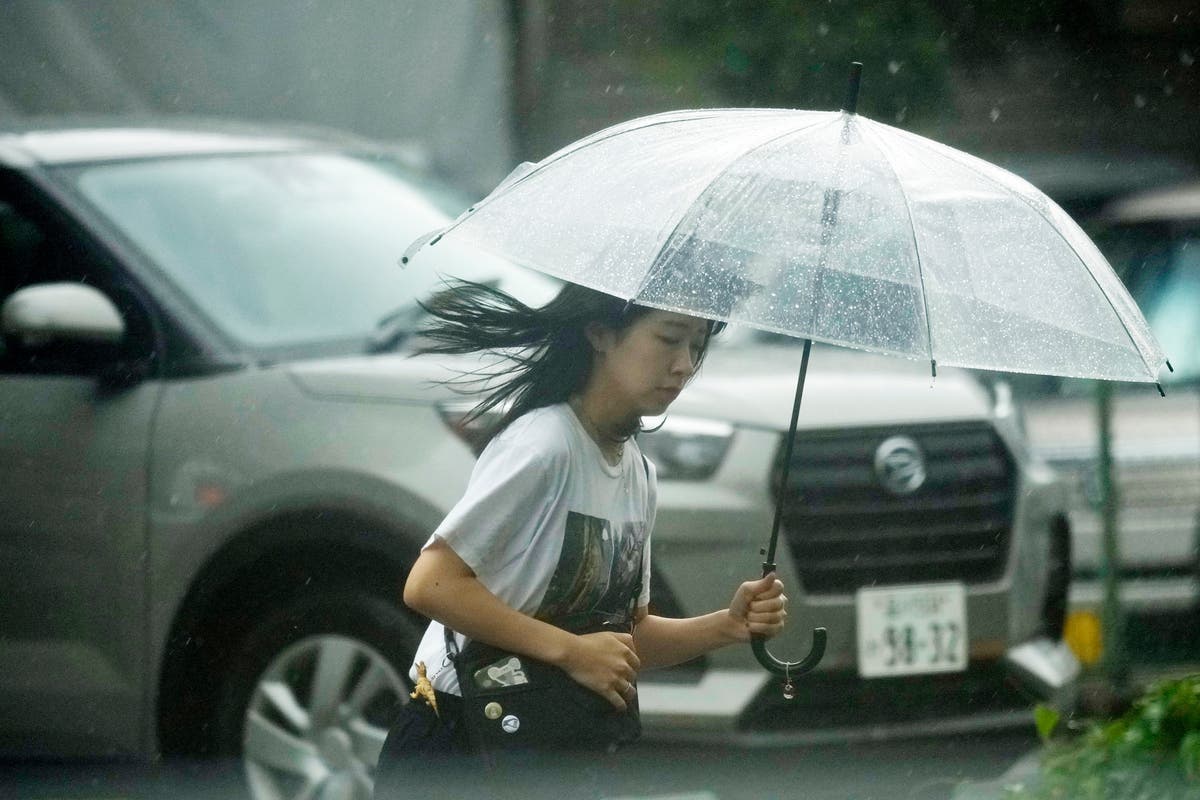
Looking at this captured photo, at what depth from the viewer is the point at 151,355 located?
4.84 metres

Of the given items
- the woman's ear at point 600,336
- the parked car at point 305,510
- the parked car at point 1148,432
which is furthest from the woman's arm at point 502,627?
the parked car at point 1148,432

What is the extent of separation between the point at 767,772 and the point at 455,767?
2.05m

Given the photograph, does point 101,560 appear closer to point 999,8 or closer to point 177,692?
point 177,692

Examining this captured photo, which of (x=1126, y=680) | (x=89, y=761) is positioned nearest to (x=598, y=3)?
(x=1126, y=680)

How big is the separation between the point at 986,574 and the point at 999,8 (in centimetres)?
878

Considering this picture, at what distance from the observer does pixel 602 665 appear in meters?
2.75

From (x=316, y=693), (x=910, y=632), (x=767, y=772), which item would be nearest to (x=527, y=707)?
(x=316, y=693)

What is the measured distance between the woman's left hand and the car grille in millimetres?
1929

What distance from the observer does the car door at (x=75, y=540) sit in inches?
186

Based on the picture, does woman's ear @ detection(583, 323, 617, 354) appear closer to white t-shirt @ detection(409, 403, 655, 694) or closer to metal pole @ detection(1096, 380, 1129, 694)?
white t-shirt @ detection(409, 403, 655, 694)

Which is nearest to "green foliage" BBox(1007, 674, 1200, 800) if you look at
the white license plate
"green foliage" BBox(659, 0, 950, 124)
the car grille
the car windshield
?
the white license plate

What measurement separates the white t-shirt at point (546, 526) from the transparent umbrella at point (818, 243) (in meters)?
0.24

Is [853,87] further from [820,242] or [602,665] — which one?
[602,665]

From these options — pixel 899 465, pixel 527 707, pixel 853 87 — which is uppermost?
pixel 853 87
